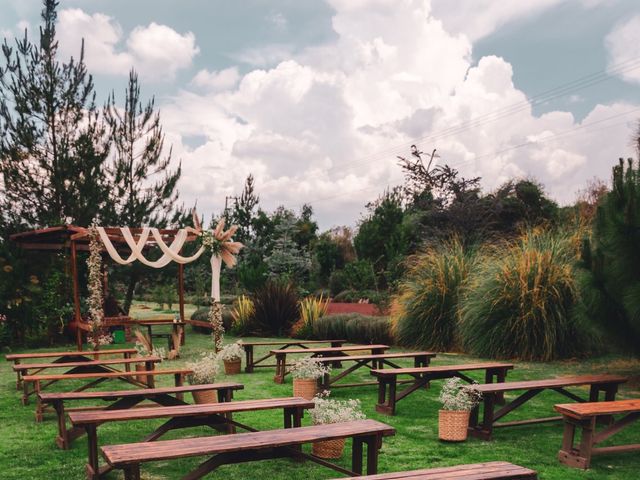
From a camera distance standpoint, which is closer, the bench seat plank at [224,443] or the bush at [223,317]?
the bench seat plank at [224,443]

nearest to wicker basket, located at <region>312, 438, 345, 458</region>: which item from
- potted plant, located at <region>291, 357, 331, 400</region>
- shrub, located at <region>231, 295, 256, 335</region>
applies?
potted plant, located at <region>291, 357, 331, 400</region>

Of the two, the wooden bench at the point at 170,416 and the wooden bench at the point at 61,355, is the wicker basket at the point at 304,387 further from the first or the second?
the wooden bench at the point at 61,355

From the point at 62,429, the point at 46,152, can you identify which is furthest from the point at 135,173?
the point at 62,429

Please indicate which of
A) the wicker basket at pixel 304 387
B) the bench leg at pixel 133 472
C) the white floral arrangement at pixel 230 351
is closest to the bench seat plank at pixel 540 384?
the wicker basket at pixel 304 387

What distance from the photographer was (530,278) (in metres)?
9.07

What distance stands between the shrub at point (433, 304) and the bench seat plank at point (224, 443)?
670 cm

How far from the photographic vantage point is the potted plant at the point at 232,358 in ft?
26.8

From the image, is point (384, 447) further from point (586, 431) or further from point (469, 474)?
point (469, 474)

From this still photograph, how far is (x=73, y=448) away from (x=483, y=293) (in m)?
6.64

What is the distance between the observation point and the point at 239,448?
322cm

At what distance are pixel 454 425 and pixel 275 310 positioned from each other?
9.55 metres

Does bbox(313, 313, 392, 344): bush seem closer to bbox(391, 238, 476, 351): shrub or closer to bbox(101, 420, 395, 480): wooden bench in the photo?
bbox(391, 238, 476, 351): shrub

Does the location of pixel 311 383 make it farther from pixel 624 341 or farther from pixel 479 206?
pixel 479 206

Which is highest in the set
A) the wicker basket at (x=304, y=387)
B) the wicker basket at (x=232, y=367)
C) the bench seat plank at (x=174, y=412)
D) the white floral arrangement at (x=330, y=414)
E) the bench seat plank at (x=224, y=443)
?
the bench seat plank at (x=224, y=443)
